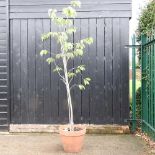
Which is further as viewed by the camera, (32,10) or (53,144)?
(32,10)

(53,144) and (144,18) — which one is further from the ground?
(144,18)

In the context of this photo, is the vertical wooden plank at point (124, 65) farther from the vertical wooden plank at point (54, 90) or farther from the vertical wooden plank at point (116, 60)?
the vertical wooden plank at point (54, 90)

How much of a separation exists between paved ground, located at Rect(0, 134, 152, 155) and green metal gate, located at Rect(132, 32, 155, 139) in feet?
1.35

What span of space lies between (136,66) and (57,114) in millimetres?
2221

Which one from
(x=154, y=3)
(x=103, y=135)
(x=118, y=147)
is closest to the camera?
(x=118, y=147)

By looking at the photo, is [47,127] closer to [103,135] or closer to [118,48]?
[103,135]

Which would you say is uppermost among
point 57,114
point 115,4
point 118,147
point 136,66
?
point 115,4

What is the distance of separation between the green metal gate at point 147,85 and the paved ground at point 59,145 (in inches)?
16.2

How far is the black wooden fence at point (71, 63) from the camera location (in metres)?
8.59

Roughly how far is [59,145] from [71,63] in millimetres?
2025

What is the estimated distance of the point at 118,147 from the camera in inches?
291

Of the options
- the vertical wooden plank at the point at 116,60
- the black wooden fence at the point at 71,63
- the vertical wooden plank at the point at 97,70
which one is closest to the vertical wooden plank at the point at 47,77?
the black wooden fence at the point at 71,63

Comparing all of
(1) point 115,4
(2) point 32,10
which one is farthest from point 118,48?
(2) point 32,10

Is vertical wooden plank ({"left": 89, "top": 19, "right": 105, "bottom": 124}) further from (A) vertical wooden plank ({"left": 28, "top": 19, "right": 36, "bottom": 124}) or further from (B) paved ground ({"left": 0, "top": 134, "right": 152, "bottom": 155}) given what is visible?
(A) vertical wooden plank ({"left": 28, "top": 19, "right": 36, "bottom": 124})
